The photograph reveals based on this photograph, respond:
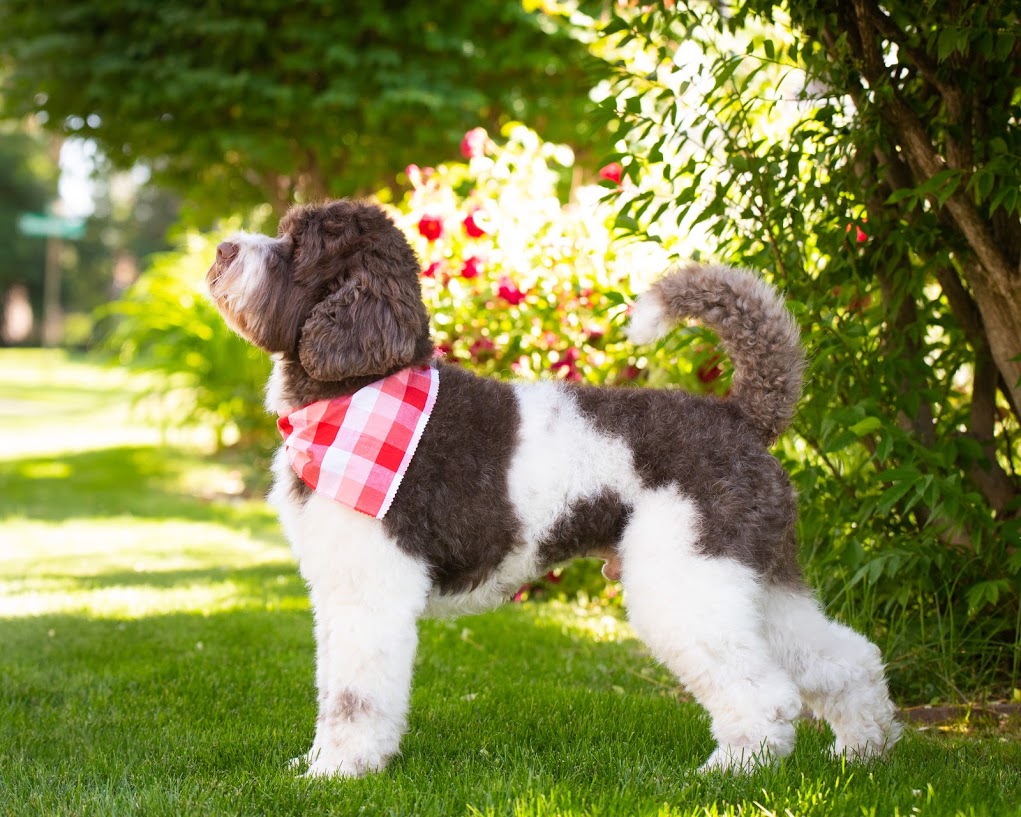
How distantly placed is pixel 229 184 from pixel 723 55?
921 centimetres

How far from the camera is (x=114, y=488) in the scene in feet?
38.3

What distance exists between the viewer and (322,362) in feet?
10.8

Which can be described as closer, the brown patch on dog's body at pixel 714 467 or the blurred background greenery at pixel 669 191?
the brown patch on dog's body at pixel 714 467

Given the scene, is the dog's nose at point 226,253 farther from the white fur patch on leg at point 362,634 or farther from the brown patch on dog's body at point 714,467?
the brown patch on dog's body at point 714,467

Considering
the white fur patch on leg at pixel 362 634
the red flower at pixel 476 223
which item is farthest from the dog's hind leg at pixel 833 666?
the red flower at pixel 476 223

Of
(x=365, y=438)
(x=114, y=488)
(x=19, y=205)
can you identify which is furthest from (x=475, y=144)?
(x=19, y=205)

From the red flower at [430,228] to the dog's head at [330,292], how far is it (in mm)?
Answer: 2933

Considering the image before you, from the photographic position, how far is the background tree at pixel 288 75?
1001cm

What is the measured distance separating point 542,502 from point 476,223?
3.46 m

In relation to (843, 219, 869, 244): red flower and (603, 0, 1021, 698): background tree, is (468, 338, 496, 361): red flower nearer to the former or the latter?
(603, 0, 1021, 698): background tree

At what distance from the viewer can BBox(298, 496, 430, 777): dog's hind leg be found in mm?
3219

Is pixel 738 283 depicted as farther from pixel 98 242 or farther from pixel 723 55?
pixel 98 242

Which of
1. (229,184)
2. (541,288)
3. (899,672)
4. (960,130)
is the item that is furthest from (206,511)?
(960,130)

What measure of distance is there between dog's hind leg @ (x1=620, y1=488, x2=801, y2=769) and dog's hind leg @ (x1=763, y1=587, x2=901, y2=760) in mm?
218
